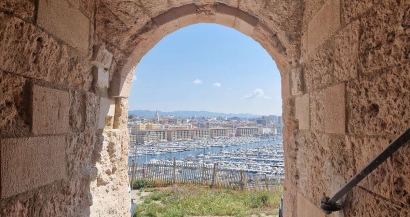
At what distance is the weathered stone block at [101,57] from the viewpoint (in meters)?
1.92

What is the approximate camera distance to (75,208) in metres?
1.72

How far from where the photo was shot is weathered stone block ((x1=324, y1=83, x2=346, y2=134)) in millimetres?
1311

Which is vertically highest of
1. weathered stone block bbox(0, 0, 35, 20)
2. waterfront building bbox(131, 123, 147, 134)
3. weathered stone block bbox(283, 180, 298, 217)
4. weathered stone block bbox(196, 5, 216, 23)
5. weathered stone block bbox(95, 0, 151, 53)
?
weathered stone block bbox(196, 5, 216, 23)

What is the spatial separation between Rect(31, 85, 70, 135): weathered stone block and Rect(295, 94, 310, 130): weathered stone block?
1407 millimetres

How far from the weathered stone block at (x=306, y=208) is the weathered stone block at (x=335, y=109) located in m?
0.46

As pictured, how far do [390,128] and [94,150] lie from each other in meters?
1.76

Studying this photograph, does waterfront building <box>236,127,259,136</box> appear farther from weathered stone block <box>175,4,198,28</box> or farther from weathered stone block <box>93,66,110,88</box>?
weathered stone block <box>93,66,110,88</box>

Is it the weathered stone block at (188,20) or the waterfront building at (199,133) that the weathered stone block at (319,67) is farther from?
the waterfront building at (199,133)

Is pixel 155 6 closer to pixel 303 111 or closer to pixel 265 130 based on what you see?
pixel 303 111

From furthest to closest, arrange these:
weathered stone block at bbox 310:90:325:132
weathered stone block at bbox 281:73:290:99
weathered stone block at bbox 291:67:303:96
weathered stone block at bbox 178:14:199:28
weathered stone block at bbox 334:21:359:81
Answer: weathered stone block at bbox 178:14:199:28
weathered stone block at bbox 281:73:290:99
weathered stone block at bbox 291:67:303:96
weathered stone block at bbox 310:90:325:132
weathered stone block at bbox 334:21:359:81

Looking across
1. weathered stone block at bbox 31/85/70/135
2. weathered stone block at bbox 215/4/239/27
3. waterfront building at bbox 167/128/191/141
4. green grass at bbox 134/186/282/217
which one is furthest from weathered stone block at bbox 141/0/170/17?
waterfront building at bbox 167/128/191/141

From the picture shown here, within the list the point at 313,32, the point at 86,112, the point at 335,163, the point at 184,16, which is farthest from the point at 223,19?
the point at 335,163

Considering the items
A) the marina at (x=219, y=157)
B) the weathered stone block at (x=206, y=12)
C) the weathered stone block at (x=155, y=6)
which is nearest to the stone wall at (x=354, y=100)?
the weathered stone block at (x=206, y=12)

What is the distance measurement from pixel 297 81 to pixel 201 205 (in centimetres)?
586
